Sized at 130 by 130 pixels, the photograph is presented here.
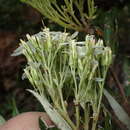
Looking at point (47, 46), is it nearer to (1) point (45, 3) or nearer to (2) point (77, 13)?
(1) point (45, 3)

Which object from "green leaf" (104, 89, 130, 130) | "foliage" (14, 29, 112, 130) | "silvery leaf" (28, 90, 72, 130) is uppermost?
"foliage" (14, 29, 112, 130)

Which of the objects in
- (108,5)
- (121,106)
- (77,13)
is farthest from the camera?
(108,5)

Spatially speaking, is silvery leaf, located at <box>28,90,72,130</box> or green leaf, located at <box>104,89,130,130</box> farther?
green leaf, located at <box>104,89,130,130</box>

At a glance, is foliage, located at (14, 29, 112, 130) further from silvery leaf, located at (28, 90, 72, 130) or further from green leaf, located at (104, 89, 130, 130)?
green leaf, located at (104, 89, 130, 130)

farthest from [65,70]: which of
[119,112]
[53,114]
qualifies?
[119,112]

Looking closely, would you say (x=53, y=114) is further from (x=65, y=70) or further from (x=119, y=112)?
(x=119, y=112)

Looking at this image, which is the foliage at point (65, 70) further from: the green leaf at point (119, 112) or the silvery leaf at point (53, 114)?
the green leaf at point (119, 112)

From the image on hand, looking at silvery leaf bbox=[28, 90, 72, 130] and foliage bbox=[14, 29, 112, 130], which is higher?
foliage bbox=[14, 29, 112, 130]

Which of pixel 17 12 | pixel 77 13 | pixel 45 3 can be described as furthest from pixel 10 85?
pixel 45 3

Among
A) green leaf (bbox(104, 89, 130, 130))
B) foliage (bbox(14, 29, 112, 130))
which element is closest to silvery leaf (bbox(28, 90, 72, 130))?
foliage (bbox(14, 29, 112, 130))
